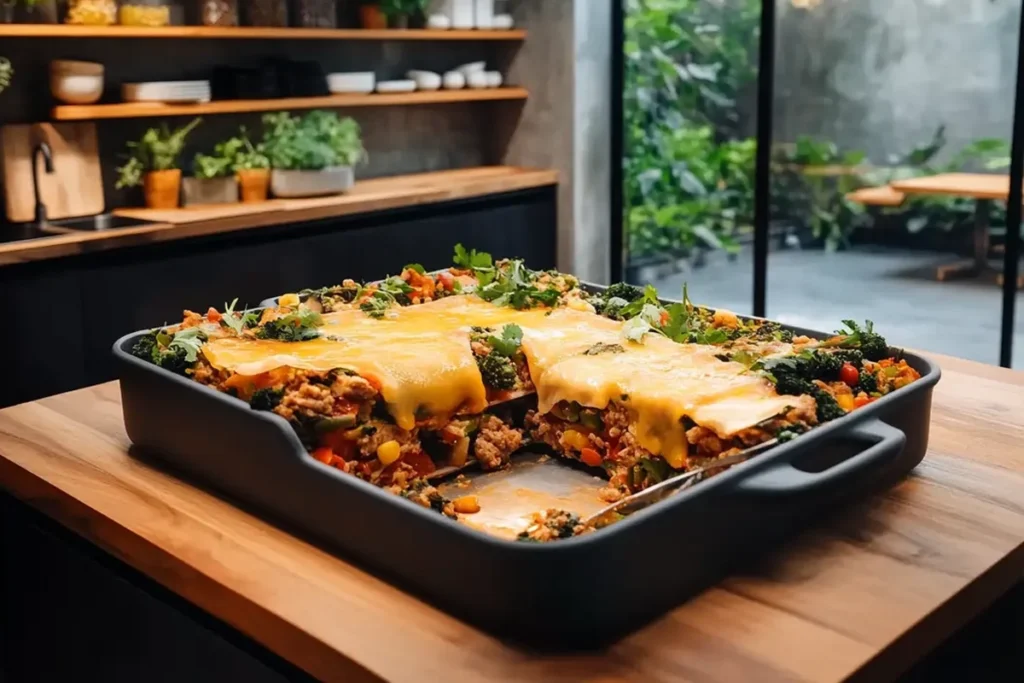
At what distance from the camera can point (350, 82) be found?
4180mm

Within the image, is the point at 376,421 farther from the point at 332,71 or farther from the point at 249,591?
the point at 332,71

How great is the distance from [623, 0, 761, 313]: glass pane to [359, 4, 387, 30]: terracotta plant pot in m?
1.13

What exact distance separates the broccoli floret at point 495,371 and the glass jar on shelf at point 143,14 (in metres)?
2.37

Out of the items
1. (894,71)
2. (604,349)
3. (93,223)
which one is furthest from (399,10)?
(604,349)

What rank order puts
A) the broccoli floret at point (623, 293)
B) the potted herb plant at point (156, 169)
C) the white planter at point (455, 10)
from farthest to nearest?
the white planter at point (455, 10) < the potted herb plant at point (156, 169) < the broccoli floret at point (623, 293)

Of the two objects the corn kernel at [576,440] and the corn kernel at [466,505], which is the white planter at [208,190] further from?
the corn kernel at [466,505]

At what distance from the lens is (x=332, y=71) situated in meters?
4.42

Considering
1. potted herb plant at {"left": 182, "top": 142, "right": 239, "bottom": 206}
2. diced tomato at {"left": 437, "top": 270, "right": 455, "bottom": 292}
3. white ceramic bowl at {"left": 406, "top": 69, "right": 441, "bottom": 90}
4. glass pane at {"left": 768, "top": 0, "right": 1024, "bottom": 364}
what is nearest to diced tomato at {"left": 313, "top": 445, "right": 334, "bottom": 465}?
diced tomato at {"left": 437, "top": 270, "right": 455, "bottom": 292}

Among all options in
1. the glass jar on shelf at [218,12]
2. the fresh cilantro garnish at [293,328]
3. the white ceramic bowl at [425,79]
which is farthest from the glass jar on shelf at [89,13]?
the fresh cilantro garnish at [293,328]

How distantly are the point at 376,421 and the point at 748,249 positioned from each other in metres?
3.34

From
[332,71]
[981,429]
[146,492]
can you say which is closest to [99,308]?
[332,71]

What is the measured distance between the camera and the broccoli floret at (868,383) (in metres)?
1.49

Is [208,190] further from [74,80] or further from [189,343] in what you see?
[189,343]

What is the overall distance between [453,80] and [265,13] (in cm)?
86
